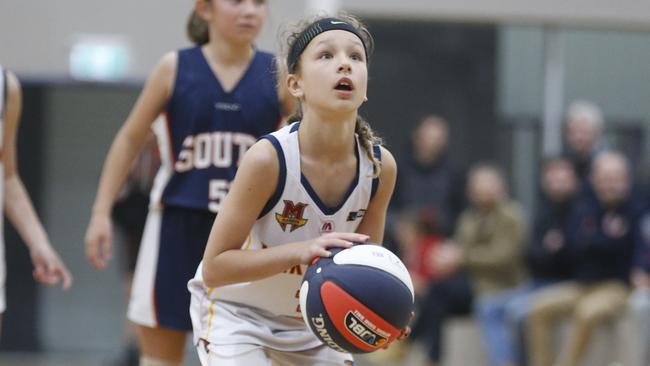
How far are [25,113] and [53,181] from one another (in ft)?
2.19

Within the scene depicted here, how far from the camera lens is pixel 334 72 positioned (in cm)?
340

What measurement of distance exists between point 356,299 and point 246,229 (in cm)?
46

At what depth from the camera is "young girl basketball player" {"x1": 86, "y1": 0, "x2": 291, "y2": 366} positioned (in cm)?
442

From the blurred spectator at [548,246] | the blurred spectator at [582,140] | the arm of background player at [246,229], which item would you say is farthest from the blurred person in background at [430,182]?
the arm of background player at [246,229]

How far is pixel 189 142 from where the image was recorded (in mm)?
4434

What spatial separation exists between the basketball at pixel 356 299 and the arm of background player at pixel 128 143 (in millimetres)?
Answer: 1403

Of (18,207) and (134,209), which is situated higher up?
(18,207)

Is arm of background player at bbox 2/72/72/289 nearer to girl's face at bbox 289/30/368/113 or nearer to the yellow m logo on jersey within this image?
the yellow m logo on jersey

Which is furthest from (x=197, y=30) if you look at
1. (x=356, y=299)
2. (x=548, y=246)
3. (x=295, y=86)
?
(x=548, y=246)

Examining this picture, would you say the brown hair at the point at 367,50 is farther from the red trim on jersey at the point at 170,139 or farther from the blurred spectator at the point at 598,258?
the blurred spectator at the point at 598,258

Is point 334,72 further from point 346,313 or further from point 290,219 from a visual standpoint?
point 346,313

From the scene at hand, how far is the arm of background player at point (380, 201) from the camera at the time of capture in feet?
12.1

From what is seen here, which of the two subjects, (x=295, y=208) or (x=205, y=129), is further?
(x=205, y=129)

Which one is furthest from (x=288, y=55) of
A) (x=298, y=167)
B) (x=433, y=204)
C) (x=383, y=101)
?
(x=383, y=101)
